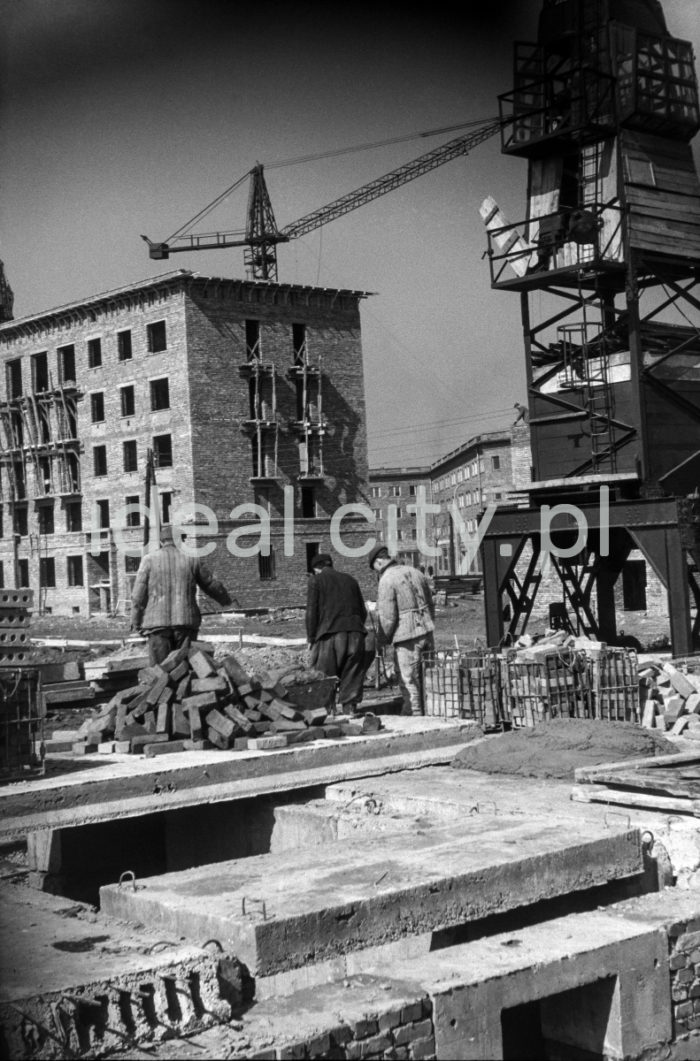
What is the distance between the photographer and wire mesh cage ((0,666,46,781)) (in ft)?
27.2

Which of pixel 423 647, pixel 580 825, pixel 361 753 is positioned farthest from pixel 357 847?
pixel 423 647

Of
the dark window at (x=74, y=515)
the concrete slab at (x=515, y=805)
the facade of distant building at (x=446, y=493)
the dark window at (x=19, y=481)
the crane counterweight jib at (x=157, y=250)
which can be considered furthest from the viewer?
the facade of distant building at (x=446, y=493)

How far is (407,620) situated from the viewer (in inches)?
470

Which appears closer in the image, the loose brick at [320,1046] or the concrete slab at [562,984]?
the loose brick at [320,1046]

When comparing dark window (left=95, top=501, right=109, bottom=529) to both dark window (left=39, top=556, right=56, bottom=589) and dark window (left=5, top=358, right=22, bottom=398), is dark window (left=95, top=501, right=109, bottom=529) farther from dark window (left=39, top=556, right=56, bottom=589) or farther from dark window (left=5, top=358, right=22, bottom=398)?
dark window (left=5, top=358, right=22, bottom=398)

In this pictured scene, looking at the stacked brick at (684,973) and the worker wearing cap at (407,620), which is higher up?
the worker wearing cap at (407,620)

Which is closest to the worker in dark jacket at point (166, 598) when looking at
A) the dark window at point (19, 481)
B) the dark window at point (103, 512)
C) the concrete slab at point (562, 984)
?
the concrete slab at point (562, 984)

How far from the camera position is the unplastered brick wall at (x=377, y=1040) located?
4.83 m

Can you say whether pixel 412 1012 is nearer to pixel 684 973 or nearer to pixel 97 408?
pixel 684 973

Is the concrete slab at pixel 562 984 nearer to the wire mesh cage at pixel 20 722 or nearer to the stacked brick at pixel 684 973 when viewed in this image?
the stacked brick at pixel 684 973

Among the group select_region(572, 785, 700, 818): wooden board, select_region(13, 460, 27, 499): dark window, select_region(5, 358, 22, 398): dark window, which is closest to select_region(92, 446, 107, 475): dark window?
select_region(13, 460, 27, 499): dark window

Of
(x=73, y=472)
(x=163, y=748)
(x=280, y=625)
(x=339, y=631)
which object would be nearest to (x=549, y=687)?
(x=339, y=631)

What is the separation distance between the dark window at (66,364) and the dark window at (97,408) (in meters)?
1.51

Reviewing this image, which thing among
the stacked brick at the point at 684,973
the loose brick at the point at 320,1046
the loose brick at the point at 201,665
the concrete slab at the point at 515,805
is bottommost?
the stacked brick at the point at 684,973
